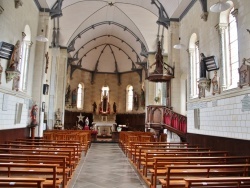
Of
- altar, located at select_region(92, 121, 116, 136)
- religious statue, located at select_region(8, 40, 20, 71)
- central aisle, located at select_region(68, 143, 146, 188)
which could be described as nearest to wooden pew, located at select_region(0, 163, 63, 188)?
central aisle, located at select_region(68, 143, 146, 188)

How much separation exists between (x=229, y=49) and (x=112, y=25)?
50.2 feet

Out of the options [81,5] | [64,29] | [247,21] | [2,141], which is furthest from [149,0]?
[2,141]

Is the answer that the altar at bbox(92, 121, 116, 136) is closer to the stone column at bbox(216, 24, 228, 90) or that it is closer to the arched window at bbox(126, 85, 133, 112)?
the arched window at bbox(126, 85, 133, 112)

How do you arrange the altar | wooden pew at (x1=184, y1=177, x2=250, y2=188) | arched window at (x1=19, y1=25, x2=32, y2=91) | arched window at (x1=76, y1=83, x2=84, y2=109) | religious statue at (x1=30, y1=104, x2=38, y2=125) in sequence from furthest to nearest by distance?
arched window at (x1=76, y1=83, x2=84, y2=109) → the altar → religious statue at (x1=30, y1=104, x2=38, y2=125) → arched window at (x1=19, y1=25, x2=32, y2=91) → wooden pew at (x1=184, y1=177, x2=250, y2=188)

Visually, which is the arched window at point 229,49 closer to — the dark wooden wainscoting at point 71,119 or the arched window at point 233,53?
the arched window at point 233,53

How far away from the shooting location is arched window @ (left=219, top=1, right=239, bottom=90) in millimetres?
9320

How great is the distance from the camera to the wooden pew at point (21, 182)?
364 cm

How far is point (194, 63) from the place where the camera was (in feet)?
43.0

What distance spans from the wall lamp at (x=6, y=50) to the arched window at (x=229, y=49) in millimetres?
8278

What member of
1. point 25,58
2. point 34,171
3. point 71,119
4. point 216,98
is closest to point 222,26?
point 216,98

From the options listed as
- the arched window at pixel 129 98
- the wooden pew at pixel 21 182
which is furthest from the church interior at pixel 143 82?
the arched window at pixel 129 98

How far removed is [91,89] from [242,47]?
23.2 m

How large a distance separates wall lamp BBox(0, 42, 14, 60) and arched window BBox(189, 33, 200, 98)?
8709mm

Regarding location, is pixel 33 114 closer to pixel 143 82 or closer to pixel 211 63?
pixel 211 63
